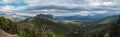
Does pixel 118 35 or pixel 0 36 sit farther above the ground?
pixel 0 36

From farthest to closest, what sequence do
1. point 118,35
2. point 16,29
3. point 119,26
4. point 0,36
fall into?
1. point 16,29
2. point 119,26
3. point 118,35
4. point 0,36

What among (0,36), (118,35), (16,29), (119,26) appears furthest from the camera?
(16,29)

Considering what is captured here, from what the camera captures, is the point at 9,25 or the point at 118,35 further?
the point at 9,25

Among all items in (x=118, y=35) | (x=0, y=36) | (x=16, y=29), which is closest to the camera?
(x=0, y=36)

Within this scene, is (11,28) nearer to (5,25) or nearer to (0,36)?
(5,25)

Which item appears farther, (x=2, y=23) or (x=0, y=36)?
(x=2, y=23)

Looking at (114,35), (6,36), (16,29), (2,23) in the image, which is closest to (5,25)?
(2,23)

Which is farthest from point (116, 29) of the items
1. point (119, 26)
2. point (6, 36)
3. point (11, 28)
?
point (6, 36)

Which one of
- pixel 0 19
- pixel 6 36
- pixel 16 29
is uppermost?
pixel 6 36

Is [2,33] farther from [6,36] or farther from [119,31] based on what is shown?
[119,31]
